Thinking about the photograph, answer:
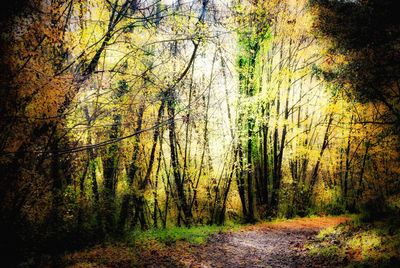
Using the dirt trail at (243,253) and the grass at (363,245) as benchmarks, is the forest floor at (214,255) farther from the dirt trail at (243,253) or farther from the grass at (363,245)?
the grass at (363,245)

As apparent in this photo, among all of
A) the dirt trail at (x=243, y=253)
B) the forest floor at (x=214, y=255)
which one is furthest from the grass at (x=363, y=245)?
the dirt trail at (x=243, y=253)

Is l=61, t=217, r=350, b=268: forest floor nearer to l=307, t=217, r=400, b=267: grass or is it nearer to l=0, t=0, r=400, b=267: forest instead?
l=0, t=0, r=400, b=267: forest

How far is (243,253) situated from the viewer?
973 centimetres

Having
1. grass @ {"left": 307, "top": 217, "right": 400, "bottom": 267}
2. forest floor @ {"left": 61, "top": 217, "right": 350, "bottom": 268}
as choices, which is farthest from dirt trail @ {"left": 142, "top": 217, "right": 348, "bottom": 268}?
grass @ {"left": 307, "top": 217, "right": 400, "bottom": 267}

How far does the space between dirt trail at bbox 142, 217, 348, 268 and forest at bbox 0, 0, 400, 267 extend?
0.09 m

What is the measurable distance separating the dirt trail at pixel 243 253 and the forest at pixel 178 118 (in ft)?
0.30

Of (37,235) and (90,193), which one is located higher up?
(90,193)

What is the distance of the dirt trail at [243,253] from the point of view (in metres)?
8.25

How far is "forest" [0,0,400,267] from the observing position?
644cm

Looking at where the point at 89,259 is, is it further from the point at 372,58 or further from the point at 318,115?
the point at 318,115

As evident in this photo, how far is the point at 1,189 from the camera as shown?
7.09 m

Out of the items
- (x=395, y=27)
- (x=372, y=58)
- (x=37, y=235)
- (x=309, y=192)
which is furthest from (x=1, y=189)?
(x=309, y=192)

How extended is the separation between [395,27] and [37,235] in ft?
37.0

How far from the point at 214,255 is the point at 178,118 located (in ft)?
18.6
